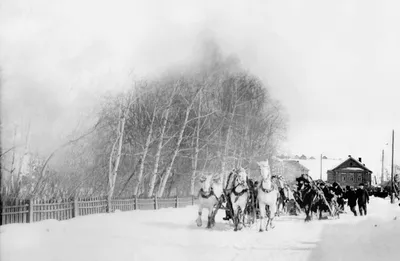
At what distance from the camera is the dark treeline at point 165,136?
23172 millimetres

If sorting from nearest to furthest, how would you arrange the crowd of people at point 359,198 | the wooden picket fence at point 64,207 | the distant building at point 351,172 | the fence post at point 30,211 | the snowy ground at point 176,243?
the snowy ground at point 176,243, the wooden picket fence at point 64,207, the fence post at point 30,211, the crowd of people at point 359,198, the distant building at point 351,172

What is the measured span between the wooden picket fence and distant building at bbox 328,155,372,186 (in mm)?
81794

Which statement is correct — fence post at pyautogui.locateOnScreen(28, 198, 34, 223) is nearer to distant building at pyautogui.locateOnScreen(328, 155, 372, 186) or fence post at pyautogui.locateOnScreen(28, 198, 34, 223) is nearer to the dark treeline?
the dark treeline

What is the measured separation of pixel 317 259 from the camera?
10.9m

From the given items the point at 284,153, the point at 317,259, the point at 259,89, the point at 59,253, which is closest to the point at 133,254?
the point at 59,253

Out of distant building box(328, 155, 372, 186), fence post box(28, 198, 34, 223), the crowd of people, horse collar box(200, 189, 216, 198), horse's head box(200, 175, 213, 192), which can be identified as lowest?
distant building box(328, 155, 372, 186)

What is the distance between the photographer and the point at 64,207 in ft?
53.6

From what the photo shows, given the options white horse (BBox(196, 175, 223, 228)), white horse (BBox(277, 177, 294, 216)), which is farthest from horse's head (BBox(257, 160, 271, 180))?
white horse (BBox(277, 177, 294, 216))

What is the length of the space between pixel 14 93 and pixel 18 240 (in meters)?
4.90

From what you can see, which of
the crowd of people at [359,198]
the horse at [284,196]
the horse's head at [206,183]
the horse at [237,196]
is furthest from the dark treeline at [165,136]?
the crowd of people at [359,198]

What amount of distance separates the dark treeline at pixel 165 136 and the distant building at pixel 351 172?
62.9m

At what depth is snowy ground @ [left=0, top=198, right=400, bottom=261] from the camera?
10.0 meters

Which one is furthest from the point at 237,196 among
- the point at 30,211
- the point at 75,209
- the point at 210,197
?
the point at 30,211

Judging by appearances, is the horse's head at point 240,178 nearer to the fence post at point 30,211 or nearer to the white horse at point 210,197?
the white horse at point 210,197
